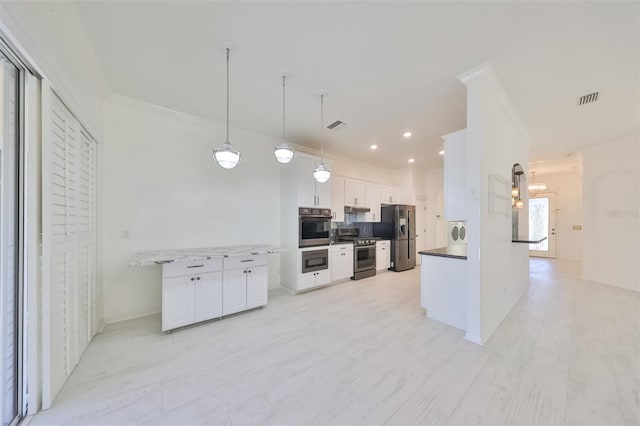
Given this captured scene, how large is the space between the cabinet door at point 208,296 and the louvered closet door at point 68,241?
1.04 metres

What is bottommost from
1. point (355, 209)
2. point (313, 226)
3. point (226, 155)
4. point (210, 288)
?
point (210, 288)

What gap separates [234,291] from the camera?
127 inches

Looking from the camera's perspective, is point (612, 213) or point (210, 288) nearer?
point (210, 288)

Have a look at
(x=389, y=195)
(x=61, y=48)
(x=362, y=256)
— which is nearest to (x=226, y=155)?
(x=61, y=48)

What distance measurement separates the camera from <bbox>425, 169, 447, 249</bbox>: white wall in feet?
23.6

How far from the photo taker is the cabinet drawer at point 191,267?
276 cm

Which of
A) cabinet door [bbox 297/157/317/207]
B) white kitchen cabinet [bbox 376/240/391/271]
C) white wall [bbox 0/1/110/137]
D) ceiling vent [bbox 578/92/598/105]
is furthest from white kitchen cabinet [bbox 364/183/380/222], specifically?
white wall [bbox 0/1/110/137]

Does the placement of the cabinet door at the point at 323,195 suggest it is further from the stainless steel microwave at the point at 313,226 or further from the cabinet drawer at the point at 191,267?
the cabinet drawer at the point at 191,267

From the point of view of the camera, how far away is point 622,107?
3.45 meters

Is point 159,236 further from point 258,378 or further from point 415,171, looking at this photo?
point 415,171

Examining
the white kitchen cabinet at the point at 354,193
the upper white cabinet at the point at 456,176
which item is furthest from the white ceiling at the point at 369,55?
the white kitchen cabinet at the point at 354,193

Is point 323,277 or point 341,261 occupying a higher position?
point 341,261

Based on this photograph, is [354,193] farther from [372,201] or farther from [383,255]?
[383,255]

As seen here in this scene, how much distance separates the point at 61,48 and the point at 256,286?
3039 mm
